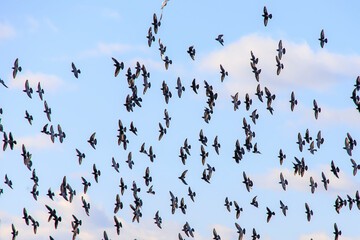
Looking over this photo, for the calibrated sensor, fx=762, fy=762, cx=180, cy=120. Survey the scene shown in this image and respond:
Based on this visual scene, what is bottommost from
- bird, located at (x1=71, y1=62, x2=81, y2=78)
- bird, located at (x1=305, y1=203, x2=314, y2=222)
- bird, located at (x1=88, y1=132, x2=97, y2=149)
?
bird, located at (x1=305, y1=203, x2=314, y2=222)

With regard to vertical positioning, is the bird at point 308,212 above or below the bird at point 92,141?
below

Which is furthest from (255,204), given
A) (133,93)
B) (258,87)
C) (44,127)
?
(44,127)

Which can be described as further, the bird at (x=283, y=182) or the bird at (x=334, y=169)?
the bird at (x=283, y=182)

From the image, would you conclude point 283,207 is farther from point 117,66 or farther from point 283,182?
point 117,66

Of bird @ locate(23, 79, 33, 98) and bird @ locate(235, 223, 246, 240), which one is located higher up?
bird @ locate(23, 79, 33, 98)

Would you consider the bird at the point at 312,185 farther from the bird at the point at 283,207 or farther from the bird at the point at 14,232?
the bird at the point at 14,232

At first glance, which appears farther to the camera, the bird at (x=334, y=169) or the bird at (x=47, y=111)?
the bird at (x=334, y=169)

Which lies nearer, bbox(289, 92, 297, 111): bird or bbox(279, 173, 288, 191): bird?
bbox(289, 92, 297, 111): bird

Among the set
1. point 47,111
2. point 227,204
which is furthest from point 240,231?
point 47,111

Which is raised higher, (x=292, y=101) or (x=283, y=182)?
(x=292, y=101)

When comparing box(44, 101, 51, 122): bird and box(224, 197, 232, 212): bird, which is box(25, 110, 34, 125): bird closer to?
box(44, 101, 51, 122): bird

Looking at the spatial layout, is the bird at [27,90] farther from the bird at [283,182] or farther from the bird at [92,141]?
the bird at [283,182]

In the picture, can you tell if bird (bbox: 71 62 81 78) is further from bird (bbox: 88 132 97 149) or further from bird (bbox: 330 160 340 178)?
bird (bbox: 330 160 340 178)

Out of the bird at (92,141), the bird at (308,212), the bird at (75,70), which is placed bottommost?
the bird at (308,212)
